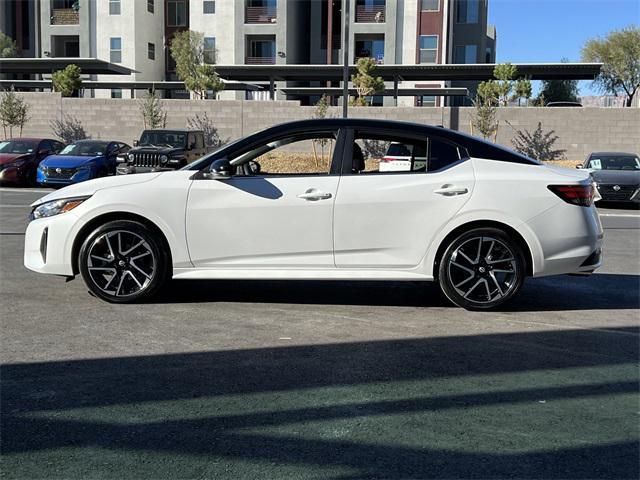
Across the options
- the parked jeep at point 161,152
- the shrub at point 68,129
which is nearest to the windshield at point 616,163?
the parked jeep at point 161,152

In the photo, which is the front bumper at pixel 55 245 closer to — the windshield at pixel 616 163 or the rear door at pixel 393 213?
the rear door at pixel 393 213

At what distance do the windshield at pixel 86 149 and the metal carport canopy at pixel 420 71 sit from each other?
22686 mm

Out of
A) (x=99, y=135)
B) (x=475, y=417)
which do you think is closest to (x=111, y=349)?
(x=475, y=417)

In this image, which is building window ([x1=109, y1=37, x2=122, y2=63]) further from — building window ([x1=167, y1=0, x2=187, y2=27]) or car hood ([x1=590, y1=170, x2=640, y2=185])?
car hood ([x1=590, y1=170, x2=640, y2=185])

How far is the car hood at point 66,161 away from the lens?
20766mm

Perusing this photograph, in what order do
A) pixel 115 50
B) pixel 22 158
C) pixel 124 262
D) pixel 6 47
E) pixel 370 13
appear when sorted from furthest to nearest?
pixel 115 50 < pixel 6 47 < pixel 370 13 < pixel 22 158 < pixel 124 262

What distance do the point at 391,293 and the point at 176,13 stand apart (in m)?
57.0

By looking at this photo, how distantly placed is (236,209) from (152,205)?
2.48 ft

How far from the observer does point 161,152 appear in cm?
2055

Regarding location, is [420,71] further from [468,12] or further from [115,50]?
[115,50]

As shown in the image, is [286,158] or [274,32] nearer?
[286,158]

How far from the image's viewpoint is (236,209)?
653cm

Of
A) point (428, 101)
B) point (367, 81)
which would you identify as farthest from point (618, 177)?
point (428, 101)

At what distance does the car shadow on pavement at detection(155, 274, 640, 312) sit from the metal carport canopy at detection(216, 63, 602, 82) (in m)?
34.5
